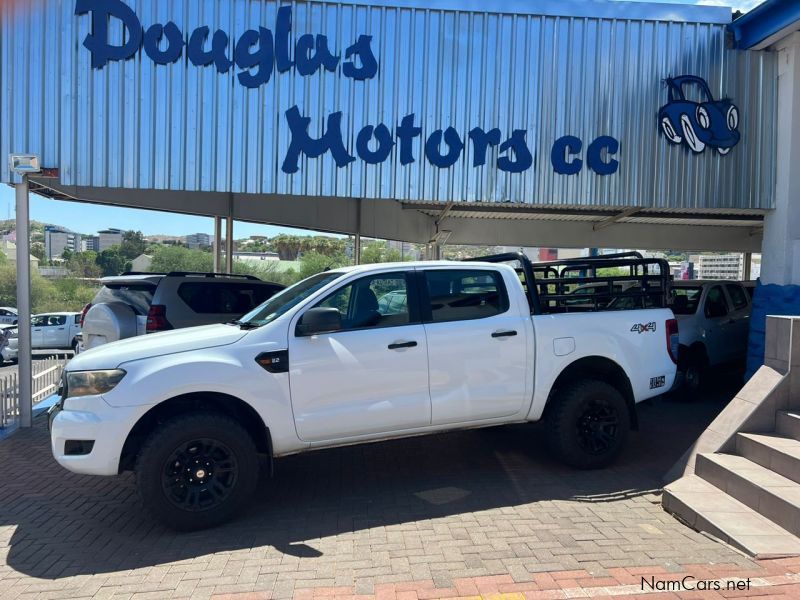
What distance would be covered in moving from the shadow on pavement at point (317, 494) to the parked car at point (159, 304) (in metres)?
1.46

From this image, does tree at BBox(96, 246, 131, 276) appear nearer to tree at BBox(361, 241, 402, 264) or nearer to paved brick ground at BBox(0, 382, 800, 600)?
tree at BBox(361, 241, 402, 264)

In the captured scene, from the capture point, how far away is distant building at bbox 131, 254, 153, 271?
1867cm

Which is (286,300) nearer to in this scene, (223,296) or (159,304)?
(159,304)

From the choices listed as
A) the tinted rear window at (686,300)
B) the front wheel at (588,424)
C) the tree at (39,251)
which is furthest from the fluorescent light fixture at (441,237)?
the tree at (39,251)

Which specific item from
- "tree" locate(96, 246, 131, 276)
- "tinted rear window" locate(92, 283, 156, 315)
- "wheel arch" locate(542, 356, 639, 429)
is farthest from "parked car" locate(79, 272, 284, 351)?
"tree" locate(96, 246, 131, 276)

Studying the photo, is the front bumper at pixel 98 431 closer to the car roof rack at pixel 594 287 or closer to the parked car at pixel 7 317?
the car roof rack at pixel 594 287

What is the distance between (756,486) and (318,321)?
350 cm

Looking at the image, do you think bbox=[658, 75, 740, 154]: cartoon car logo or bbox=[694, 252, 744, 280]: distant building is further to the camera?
bbox=[694, 252, 744, 280]: distant building

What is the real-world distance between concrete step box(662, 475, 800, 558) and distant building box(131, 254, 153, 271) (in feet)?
56.4

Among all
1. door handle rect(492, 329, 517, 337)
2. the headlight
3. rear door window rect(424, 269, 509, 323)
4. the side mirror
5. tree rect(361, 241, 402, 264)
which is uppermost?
tree rect(361, 241, 402, 264)

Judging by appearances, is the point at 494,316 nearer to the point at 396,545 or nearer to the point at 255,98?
the point at 396,545

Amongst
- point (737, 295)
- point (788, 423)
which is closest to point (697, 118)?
point (737, 295)

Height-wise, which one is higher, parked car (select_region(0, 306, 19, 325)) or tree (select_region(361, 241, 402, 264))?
tree (select_region(361, 241, 402, 264))

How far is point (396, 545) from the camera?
13.2 ft
